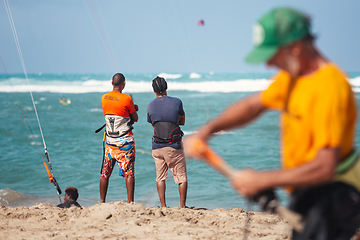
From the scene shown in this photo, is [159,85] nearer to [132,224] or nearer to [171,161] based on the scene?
[171,161]

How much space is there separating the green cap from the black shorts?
64cm

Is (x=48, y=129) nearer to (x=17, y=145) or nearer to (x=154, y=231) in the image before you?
(x=17, y=145)

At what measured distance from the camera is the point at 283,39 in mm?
1415

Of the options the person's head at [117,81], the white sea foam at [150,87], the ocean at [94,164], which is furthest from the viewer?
the white sea foam at [150,87]

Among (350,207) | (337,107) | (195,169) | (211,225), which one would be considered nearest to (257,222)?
(211,225)

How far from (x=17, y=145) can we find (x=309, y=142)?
10.5 metres

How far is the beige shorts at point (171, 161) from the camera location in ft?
16.1

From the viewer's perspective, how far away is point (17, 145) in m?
10.4

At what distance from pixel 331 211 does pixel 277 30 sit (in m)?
0.81

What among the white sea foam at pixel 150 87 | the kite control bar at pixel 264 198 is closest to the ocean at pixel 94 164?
the kite control bar at pixel 264 198

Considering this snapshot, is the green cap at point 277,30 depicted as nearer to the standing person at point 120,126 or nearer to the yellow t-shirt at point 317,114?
the yellow t-shirt at point 317,114

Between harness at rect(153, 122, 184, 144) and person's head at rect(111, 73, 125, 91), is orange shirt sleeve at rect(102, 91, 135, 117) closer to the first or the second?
person's head at rect(111, 73, 125, 91)

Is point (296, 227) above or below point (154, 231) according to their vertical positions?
above

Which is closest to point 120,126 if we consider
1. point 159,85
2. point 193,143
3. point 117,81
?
point 117,81
